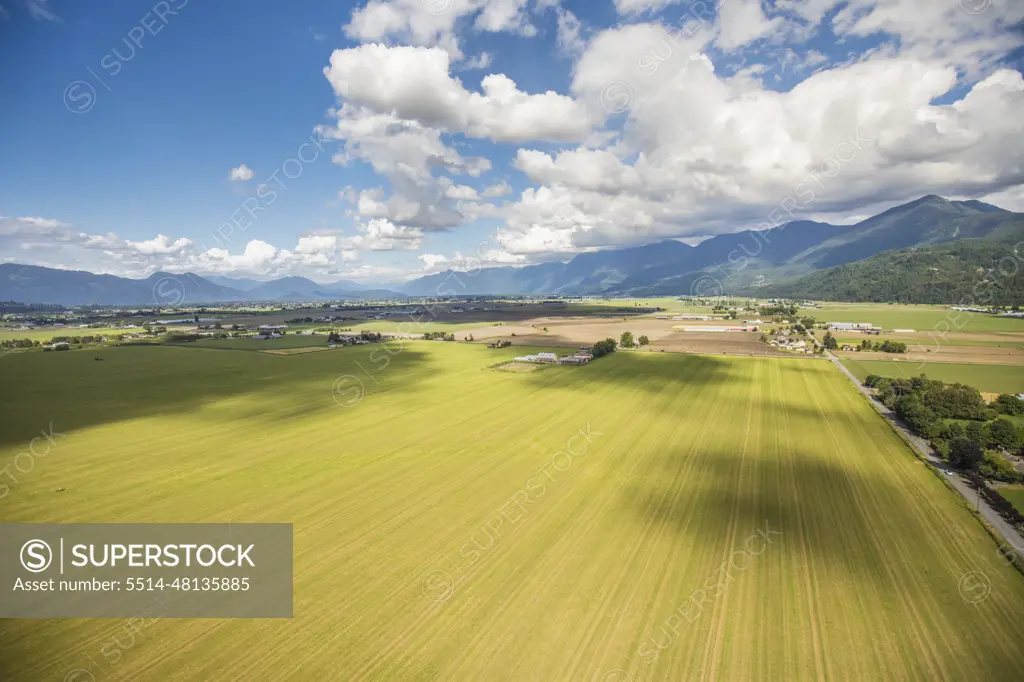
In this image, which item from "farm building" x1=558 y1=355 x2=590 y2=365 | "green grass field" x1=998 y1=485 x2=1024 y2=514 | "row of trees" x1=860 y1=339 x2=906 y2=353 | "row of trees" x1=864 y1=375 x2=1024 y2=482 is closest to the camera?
"green grass field" x1=998 y1=485 x2=1024 y2=514

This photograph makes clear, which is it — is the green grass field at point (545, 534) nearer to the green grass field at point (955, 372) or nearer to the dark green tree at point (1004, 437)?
the dark green tree at point (1004, 437)

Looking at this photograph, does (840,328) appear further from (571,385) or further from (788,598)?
(788,598)

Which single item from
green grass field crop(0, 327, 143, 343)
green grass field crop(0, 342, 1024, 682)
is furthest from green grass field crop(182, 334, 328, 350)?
green grass field crop(0, 342, 1024, 682)

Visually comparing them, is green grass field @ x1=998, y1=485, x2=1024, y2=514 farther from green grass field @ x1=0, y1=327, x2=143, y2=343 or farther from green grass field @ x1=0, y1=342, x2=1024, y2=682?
green grass field @ x1=0, y1=327, x2=143, y2=343

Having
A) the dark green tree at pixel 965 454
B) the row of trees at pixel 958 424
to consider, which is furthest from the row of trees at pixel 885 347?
the dark green tree at pixel 965 454

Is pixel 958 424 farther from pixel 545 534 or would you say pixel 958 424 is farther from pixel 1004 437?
pixel 545 534

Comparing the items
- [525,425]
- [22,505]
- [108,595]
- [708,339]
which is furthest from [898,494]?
[708,339]
